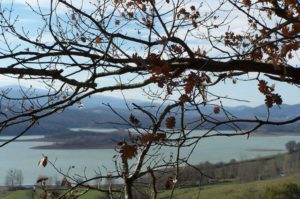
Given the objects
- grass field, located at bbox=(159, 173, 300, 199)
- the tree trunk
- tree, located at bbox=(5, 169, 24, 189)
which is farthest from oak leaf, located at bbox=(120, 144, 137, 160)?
grass field, located at bbox=(159, 173, 300, 199)

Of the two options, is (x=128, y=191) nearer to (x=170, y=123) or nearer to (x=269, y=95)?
(x=170, y=123)

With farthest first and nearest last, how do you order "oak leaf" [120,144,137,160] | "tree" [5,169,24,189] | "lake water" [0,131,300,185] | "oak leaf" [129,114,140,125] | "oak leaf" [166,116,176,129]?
"lake water" [0,131,300,185], "tree" [5,169,24,189], "oak leaf" [129,114,140,125], "oak leaf" [166,116,176,129], "oak leaf" [120,144,137,160]

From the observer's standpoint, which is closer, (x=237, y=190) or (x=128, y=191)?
(x=128, y=191)

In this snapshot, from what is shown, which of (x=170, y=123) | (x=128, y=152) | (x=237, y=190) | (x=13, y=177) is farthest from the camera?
(x=237, y=190)

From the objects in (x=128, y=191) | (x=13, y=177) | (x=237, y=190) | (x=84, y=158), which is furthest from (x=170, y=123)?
(x=237, y=190)

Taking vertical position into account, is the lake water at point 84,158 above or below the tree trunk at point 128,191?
above

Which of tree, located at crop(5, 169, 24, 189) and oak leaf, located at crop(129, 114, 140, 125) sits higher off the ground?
oak leaf, located at crop(129, 114, 140, 125)

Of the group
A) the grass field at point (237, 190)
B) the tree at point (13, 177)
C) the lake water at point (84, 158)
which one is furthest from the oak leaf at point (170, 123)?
the grass field at point (237, 190)

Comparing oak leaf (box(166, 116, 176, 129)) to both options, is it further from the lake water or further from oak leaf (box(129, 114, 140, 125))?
the lake water

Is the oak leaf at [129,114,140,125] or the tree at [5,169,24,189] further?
the tree at [5,169,24,189]

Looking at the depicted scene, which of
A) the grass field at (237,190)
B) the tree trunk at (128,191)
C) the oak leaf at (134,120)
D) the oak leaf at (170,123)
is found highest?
the oak leaf at (134,120)

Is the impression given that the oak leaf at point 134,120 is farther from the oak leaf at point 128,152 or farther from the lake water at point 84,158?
the lake water at point 84,158

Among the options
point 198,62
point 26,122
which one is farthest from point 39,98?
point 198,62

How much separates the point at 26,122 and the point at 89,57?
666 millimetres
